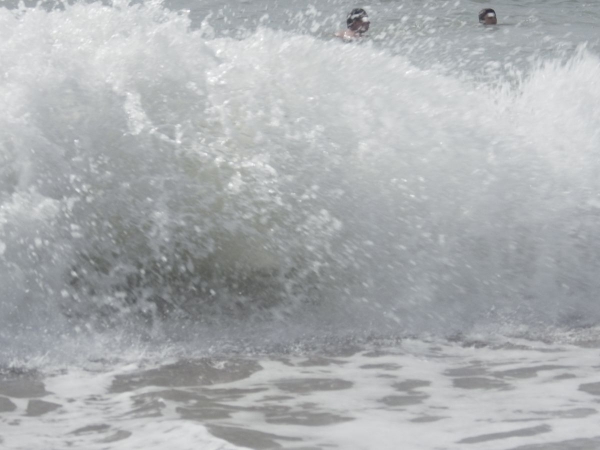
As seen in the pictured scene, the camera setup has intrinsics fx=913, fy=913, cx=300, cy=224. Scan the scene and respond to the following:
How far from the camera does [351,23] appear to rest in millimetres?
9820

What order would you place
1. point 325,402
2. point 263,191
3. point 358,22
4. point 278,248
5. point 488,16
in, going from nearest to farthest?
1. point 325,402
2. point 278,248
3. point 263,191
4. point 358,22
5. point 488,16

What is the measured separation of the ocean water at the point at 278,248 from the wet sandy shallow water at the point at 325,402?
0.01 meters

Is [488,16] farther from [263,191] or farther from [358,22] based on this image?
[263,191]

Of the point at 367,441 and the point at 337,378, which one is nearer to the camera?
the point at 367,441

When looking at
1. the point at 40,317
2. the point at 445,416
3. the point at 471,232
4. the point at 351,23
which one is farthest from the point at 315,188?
the point at 351,23

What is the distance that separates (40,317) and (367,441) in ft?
4.40

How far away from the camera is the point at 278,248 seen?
3455 mm

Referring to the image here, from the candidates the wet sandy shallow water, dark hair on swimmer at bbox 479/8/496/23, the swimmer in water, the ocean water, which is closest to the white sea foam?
the ocean water

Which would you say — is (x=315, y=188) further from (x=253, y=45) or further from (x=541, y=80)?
(x=541, y=80)

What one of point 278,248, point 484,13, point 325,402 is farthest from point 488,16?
point 325,402

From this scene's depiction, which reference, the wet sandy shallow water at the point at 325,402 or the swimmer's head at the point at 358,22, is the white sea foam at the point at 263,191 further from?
the swimmer's head at the point at 358,22

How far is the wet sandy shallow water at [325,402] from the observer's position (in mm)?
2193

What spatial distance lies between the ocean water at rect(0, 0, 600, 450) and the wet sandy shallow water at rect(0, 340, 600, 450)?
10 millimetres

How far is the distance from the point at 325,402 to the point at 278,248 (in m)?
1.04
